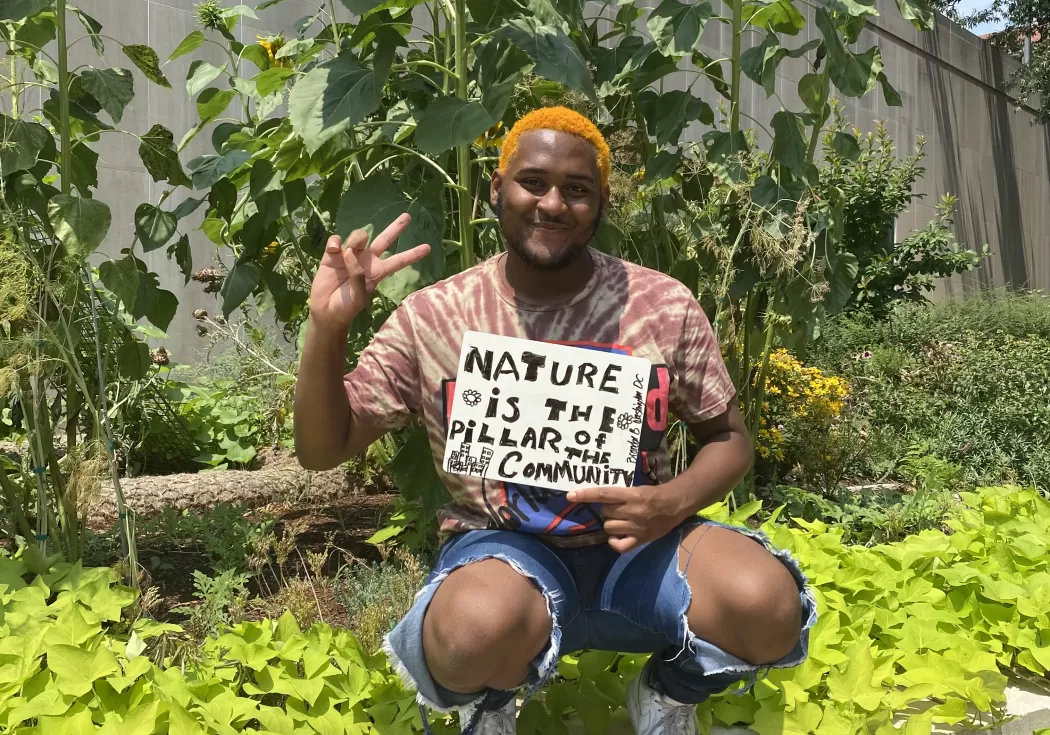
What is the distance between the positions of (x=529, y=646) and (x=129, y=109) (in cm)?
436

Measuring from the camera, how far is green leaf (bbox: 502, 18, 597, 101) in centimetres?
213

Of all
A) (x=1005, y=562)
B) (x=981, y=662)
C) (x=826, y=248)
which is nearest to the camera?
(x=981, y=662)

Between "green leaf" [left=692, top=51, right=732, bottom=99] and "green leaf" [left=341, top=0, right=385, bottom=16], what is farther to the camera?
"green leaf" [left=692, top=51, right=732, bottom=99]

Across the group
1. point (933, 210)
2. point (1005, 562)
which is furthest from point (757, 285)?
point (933, 210)

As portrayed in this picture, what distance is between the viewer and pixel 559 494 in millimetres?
1769

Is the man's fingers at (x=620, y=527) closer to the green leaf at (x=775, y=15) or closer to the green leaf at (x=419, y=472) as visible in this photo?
the green leaf at (x=419, y=472)

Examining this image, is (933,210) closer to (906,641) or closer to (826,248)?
(826,248)

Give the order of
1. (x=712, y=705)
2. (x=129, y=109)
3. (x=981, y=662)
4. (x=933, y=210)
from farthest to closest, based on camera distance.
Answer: (x=933, y=210)
(x=129, y=109)
(x=981, y=662)
(x=712, y=705)

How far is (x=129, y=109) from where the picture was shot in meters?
5.05

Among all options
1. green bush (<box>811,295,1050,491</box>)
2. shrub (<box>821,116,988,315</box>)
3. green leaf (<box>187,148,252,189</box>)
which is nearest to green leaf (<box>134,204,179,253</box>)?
green leaf (<box>187,148,252,189</box>)

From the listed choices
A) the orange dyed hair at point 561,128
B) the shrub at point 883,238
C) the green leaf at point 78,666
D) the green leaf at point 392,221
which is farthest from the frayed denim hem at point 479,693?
the shrub at point 883,238

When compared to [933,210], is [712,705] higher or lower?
lower

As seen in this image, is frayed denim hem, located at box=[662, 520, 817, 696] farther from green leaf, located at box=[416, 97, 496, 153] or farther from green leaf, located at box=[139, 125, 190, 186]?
green leaf, located at box=[139, 125, 190, 186]

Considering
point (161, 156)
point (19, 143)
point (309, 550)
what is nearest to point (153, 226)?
point (161, 156)
